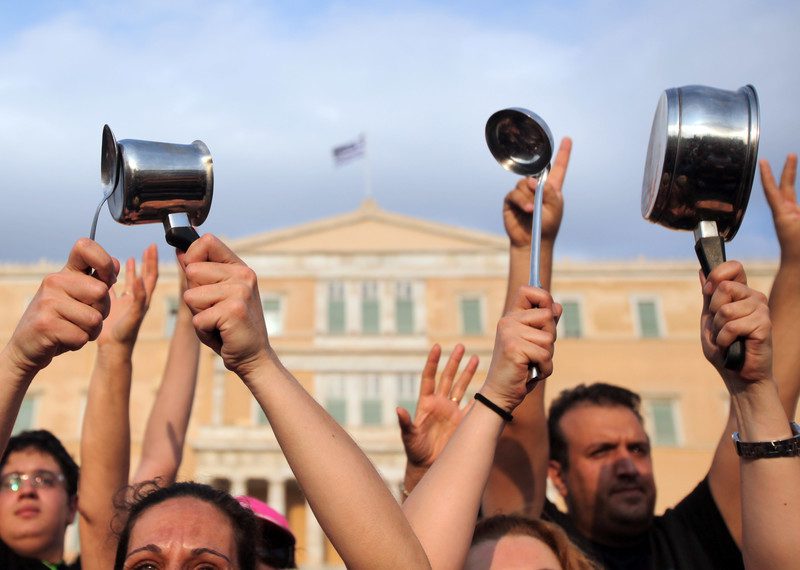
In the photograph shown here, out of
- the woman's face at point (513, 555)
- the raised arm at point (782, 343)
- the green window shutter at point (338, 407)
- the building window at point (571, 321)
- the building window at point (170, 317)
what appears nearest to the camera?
the woman's face at point (513, 555)

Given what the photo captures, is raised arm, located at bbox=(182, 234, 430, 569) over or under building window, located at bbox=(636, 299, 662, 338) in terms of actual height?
under

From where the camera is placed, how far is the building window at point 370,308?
27.0 metres

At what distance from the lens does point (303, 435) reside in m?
1.53

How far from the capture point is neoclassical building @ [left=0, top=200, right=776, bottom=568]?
24.6 meters

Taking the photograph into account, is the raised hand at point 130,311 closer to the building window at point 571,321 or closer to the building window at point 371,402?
the building window at point 371,402

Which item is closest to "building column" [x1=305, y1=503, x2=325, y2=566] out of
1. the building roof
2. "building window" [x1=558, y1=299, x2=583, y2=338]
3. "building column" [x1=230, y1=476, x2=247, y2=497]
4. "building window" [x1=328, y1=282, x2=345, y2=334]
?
"building column" [x1=230, y1=476, x2=247, y2=497]

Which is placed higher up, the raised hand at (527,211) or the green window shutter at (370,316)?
the green window shutter at (370,316)

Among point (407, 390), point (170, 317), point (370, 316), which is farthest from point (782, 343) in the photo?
point (170, 317)

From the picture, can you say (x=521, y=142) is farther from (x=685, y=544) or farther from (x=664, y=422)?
(x=664, y=422)

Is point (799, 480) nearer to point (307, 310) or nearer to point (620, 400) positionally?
point (620, 400)

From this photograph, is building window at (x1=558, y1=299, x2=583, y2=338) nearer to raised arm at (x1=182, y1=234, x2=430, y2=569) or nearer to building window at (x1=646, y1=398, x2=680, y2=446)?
building window at (x1=646, y1=398, x2=680, y2=446)

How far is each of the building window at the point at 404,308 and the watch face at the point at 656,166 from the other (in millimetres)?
24722

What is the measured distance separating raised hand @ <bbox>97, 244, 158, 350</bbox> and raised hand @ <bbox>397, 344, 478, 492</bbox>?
3.05 ft

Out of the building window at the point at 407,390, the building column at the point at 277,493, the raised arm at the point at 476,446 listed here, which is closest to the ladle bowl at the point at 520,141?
the raised arm at the point at 476,446
